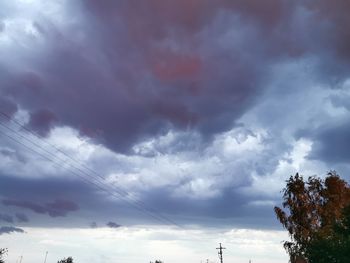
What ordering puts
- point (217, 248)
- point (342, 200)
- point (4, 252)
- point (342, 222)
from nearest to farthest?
1. point (342, 222)
2. point (342, 200)
3. point (4, 252)
4. point (217, 248)

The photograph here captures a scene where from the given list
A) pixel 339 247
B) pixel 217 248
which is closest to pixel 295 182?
pixel 339 247

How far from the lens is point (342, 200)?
6019 cm

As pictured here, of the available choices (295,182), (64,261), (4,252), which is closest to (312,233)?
(295,182)

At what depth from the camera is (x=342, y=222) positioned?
182 feet

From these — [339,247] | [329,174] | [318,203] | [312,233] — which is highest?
[329,174]

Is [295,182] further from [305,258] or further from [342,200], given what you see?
[305,258]

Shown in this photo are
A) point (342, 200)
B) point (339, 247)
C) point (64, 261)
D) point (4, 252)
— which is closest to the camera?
point (339, 247)

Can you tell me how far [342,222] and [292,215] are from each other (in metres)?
8.44

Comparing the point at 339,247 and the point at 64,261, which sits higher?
the point at 64,261

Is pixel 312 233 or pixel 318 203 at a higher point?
pixel 318 203

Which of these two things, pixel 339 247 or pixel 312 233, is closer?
pixel 339 247

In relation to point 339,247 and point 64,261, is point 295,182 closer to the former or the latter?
point 339,247

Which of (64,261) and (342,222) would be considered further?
(64,261)

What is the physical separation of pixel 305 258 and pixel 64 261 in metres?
125
